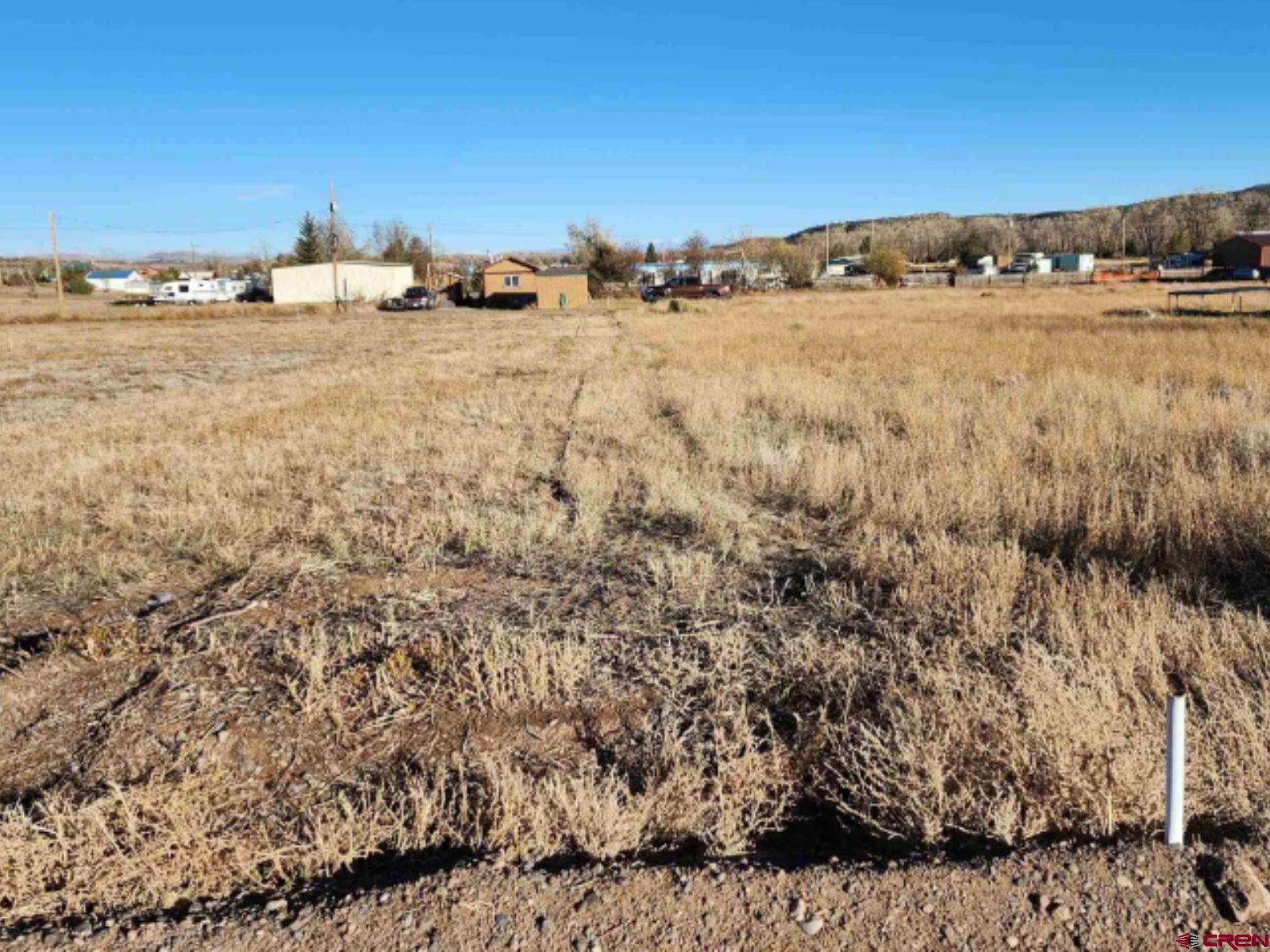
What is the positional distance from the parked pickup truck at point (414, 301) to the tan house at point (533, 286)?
6489 millimetres

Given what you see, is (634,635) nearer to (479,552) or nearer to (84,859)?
(479,552)

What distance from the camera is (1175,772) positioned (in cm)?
297

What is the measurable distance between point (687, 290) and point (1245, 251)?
5421 cm

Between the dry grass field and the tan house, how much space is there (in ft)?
180

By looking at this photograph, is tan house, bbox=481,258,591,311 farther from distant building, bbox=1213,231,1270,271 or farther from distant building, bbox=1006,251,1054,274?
distant building, bbox=1213,231,1270,271

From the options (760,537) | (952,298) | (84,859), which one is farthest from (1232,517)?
(952,298)

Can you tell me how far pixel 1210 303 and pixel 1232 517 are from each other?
127ft

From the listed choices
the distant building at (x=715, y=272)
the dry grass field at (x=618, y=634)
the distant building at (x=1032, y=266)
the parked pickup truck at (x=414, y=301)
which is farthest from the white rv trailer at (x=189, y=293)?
the distant building at (x=1032, y=266)

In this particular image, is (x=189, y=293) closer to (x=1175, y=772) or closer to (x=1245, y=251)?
(x=1175, y=772)

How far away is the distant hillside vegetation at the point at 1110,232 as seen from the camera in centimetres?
13125

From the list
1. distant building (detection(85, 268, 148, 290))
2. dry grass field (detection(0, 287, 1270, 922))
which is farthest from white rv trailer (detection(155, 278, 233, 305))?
dry grass field (detection(0, 287, 1270, 922))

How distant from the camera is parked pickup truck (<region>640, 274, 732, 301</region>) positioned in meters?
68.9

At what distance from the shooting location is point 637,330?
37000mm

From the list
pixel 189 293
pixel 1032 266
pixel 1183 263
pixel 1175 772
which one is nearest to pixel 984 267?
pixel 1032 266
